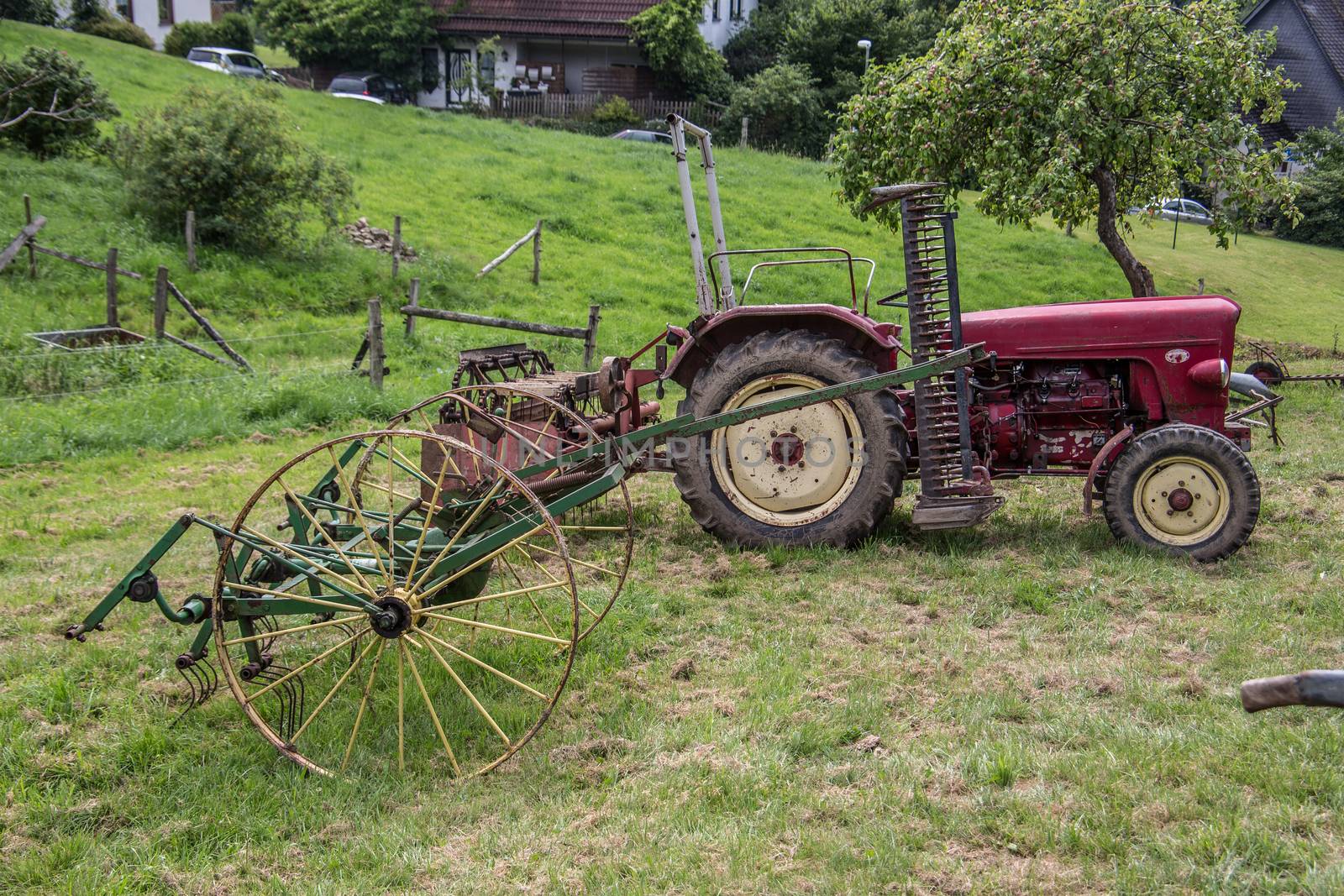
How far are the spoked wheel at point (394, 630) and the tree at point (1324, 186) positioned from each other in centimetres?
2554

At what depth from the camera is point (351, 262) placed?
1552 cm

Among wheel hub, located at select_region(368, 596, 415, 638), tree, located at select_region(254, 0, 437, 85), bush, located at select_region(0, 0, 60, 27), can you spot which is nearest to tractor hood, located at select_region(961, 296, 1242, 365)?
wheel hub, located at select_region(368, 596, 415, 638)

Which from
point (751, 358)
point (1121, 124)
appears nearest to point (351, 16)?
point (1121, 124)

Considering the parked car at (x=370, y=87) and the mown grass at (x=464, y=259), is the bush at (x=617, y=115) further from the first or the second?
the parked car at (x=370, y=87)

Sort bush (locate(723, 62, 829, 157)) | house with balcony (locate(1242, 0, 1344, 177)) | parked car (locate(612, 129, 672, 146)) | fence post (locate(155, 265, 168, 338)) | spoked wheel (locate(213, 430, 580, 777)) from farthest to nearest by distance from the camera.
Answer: bush (locate(723, 62, 829, 157))
house with balcony (locate(1242, 0, 1344, 177))
parked car (locate(612, 129, 672, 146))
fence post (locate(155, 265, 168, 338))
spoked wheel (locate(213, 430, 580, 777))

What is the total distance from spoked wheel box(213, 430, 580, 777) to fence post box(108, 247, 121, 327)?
7089mm

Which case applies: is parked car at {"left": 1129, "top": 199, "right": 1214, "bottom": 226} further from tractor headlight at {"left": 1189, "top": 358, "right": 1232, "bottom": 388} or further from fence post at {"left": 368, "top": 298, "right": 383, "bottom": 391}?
tractor headlight at {"left": 1189, "top": 358, "right": 1232, "bottom": 388}

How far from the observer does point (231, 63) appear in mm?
30750

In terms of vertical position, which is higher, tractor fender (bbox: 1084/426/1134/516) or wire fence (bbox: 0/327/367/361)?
wire fence (bbox: 0/327/367/361)

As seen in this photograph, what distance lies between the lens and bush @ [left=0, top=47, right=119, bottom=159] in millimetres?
16906

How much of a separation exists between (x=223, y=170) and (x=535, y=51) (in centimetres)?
2243

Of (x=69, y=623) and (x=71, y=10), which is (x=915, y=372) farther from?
(x=71, y=10)

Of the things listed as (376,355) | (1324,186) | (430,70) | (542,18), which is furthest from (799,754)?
(430,70)

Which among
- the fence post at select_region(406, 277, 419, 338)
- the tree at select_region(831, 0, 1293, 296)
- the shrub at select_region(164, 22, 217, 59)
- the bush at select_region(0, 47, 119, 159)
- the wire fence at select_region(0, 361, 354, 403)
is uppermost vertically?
the shrub at select_region(164, 22, 217, 59)
